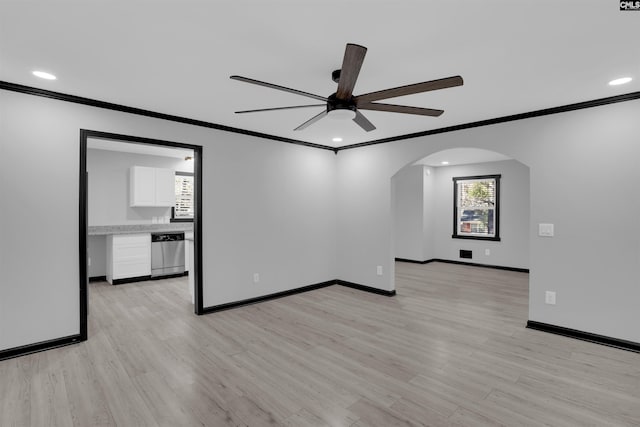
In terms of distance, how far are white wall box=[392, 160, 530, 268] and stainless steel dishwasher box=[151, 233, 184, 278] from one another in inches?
187

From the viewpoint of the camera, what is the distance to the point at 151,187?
6254mm

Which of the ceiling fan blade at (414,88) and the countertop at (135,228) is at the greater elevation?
the ceiling fan blade at (414,88)

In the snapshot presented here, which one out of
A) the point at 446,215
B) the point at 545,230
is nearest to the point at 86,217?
the point at 545,230

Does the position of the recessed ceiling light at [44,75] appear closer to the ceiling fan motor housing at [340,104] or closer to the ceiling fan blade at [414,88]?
the ceiling fan motor housing at [340,104]

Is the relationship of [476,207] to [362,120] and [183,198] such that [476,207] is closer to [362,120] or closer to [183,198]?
[362,120]

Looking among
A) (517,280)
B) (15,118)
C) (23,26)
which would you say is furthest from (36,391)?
(517,280)

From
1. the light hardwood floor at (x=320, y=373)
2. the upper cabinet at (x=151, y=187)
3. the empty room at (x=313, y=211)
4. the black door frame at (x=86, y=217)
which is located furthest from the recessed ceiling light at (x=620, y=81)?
the upper cabinet at (x=151, y=187)

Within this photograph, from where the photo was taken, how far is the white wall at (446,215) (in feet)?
22.3

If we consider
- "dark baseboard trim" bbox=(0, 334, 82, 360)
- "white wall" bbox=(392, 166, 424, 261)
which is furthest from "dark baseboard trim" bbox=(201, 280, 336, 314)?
"white wall" bbox=(392, 166, 424, 261)

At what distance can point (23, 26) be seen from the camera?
196 cm

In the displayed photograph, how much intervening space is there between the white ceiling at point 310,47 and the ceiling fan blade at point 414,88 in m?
0.31

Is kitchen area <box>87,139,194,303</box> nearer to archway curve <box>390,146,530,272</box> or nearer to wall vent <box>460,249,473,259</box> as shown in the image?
archway curve <box>390,146,530,272</box>

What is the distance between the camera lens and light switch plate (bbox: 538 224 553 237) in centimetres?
355

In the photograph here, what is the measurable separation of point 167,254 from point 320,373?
15.0ft
